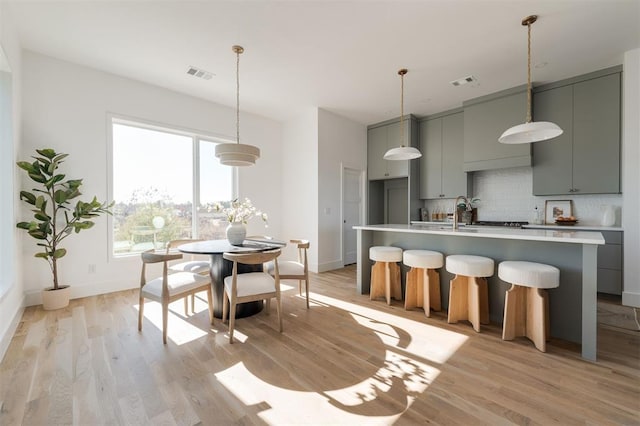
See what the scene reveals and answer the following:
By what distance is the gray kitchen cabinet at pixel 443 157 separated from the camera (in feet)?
16.6

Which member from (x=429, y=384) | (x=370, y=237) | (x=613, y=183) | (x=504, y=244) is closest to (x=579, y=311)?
(x=504, y=244)

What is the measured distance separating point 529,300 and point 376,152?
4237 mm

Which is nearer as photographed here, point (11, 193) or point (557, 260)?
point (557, 260)

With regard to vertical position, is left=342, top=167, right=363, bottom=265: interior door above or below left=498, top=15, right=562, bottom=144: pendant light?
below

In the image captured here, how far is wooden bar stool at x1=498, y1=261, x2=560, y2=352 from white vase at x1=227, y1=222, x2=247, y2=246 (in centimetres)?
267

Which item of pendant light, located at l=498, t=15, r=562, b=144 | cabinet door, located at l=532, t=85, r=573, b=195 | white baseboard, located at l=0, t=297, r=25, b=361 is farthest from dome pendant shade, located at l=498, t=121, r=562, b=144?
white baseboard, located at l=0, t=297, r=25, b=361

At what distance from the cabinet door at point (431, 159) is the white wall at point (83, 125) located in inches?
178

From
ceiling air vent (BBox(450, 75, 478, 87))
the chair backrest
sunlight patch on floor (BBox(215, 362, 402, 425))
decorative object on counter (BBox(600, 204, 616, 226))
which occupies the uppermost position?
ceiling air vent (BBox(450, 75, 478, 87))

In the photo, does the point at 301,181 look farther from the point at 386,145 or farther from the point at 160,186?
the point at 160,186

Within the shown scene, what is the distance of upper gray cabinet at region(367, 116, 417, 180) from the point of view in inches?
214

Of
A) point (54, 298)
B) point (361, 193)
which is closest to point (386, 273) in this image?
point (361, 193)

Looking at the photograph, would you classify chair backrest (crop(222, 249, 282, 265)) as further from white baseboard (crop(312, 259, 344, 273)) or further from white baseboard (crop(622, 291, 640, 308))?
white baseboard (crop(622, 291, 640, 308))

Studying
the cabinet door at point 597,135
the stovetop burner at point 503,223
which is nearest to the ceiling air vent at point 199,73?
the stovetop burner at point 503,223

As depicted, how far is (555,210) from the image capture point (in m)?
4.29
